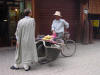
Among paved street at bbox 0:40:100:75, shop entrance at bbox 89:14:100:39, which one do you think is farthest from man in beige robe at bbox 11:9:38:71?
shop entrance at bbox 89:14:100:39

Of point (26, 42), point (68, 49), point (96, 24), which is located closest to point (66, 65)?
point (68, 49)

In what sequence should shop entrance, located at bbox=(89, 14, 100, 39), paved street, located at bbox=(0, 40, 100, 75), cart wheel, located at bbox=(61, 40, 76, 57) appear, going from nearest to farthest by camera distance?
1. paved street, located at bbox=(0, 40, 100, 75)
2. cart wheel, located at bbox=(61, 40, 76, 57)
3. shop entrance, located at bbox=(89, 14, 100, 39)

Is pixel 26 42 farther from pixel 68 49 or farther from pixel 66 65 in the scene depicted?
pixel 68 49

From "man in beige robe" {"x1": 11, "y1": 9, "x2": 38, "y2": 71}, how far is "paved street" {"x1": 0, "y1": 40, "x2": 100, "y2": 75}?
37cm

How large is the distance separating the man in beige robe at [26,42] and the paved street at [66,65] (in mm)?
373

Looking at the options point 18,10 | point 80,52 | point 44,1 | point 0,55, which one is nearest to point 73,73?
point 80,52

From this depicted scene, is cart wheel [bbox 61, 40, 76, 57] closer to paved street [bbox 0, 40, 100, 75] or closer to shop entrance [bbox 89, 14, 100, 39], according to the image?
paved street [bbox 0, 40, 100, 75]

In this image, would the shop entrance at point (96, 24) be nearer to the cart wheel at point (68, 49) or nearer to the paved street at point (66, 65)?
the paved street at point (66, 65)

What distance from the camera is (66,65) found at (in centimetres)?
728

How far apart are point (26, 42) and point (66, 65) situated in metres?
1.76

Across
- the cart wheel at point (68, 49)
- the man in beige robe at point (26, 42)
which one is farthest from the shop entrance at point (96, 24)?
the man in beige robe at point (26, 42)

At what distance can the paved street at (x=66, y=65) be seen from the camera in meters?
6.52

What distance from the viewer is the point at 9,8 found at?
449 inches

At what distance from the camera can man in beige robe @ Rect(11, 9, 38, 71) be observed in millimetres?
6527
